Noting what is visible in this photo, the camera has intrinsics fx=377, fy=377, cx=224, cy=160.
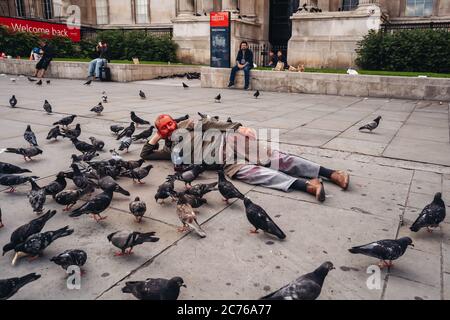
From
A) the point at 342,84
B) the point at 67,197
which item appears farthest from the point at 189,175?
the point at 342,84

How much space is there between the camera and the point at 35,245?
3.12m

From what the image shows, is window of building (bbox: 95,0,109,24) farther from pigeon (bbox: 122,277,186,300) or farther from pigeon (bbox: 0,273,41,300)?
pigeon (bbox: 122,277,186,300)

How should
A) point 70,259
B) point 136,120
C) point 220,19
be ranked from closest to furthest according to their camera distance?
point 70,259 < point 136,120 < point 220,19

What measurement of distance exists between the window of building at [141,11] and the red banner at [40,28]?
6.49 metres

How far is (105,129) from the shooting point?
8234 mm

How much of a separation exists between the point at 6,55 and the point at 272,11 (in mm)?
17908

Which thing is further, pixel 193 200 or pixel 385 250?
pixel 193 200

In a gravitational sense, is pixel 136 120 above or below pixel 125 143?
above

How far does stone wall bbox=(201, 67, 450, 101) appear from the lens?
13.4 meters

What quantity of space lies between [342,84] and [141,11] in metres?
24.1

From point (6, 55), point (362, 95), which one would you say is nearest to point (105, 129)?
point (362, 95)

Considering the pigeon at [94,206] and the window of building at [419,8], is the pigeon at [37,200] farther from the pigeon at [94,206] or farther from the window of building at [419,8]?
the window of building at [419,8]

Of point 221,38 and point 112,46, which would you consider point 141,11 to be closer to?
point 112,46
